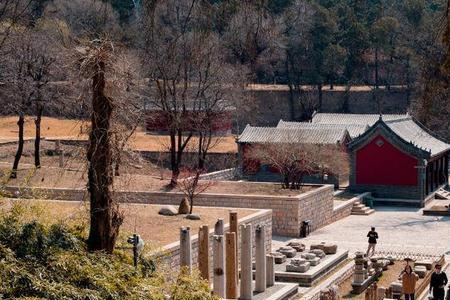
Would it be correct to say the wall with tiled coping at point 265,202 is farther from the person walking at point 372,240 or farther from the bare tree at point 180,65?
the person walking at point 372,240

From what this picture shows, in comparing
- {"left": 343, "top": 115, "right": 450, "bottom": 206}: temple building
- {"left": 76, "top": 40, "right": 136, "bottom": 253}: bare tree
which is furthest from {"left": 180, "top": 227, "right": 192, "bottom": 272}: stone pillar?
{"left": 343, "top": 115, "right": 450, "bottom": 206}: temple building

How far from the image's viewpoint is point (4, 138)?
40562mm

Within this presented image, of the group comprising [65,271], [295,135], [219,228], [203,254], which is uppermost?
[295,135]

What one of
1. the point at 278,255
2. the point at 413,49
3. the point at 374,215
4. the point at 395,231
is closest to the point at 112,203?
the point at 278,255

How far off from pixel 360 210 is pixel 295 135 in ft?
15.9

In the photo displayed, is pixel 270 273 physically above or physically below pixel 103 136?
below

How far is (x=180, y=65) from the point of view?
1097 inches

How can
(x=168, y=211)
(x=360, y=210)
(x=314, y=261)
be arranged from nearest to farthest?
(x=314, y=261)
(x=168, y=211)
(x=360, y=210)

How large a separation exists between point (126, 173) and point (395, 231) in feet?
62.2

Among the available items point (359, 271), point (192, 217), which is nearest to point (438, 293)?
point (359, 271)

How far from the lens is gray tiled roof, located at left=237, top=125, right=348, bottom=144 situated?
117 ft

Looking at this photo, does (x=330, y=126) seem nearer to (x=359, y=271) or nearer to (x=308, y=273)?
(x=308, y=273)

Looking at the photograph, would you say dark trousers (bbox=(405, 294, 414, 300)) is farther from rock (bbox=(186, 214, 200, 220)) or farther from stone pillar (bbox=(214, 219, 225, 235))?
rock (bbox=(186, 214, 200, 220))

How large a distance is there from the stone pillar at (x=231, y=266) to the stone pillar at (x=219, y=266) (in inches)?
15.5
